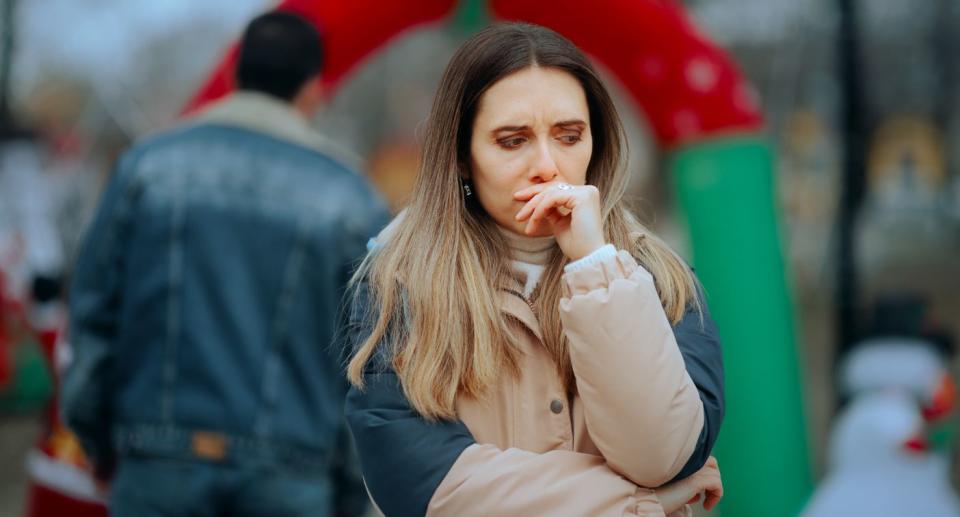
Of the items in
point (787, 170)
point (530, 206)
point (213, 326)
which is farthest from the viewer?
point (787, 170)

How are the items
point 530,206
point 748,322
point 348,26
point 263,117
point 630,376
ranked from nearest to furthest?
point 630,376, point 530,206, point 263,117, point 348,26, point 748,322

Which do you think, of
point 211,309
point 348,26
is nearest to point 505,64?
point 211,309

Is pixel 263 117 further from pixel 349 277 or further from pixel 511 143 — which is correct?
pixel 511 143

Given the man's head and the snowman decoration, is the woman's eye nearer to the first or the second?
the man's head

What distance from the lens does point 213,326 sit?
3037 mm

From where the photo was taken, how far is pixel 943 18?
50.5 feet

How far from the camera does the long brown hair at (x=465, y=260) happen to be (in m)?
1.77

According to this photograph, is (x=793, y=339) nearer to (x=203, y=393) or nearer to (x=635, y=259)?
(x=203, y=393)

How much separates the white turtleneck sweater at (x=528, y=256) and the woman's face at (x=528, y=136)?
32 mm

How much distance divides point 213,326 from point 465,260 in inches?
53.9

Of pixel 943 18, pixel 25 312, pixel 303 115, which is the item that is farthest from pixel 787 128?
pixel 303 115

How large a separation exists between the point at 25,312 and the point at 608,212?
6.22m

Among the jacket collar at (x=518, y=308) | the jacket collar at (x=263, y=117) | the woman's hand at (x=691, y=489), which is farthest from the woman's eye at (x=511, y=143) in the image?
the jacket collar at (x=263, y=117)

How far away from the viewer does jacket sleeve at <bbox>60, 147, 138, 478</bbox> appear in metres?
3.01
